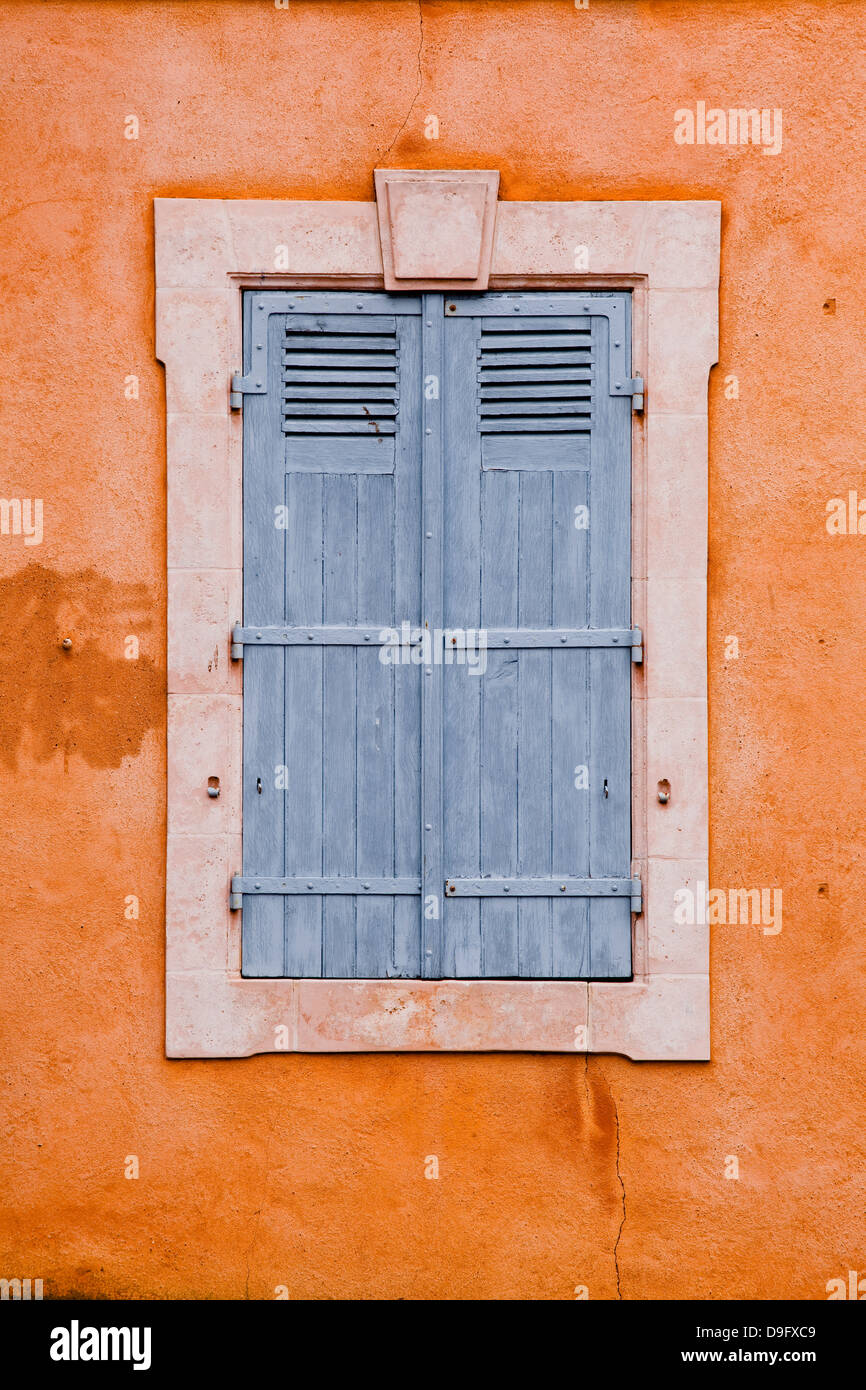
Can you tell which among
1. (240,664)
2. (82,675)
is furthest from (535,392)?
(82,675)

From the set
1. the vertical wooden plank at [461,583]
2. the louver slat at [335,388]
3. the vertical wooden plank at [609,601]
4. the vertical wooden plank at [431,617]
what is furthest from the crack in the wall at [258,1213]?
the louver slat at [335,388]

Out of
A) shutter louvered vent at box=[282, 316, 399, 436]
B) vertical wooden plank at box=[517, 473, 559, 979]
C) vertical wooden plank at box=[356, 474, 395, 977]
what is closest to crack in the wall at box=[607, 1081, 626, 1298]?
vertical wooden plank at box=[517, 473, 559, 979]

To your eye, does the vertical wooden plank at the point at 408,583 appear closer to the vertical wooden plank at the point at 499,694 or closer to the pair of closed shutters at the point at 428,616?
the pair of closed shutters at the point at 428,616

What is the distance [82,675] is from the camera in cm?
477

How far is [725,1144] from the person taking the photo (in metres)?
4.70

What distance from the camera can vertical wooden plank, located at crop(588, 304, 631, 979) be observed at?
4770 mm

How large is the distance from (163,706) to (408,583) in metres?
0.99

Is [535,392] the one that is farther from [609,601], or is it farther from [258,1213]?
[258,1213]

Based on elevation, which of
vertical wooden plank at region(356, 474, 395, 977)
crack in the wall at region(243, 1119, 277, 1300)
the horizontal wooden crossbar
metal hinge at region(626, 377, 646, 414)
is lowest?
crack in the wall at region(243, 1119, 277, 1300)

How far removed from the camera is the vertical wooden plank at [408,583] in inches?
188

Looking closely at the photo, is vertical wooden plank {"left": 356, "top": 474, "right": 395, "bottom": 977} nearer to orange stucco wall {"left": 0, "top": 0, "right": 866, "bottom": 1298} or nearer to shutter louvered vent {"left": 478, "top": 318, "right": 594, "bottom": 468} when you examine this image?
shutter louvered vent {"left": 478, "top": 318, "right": 594, "bottom": 468}

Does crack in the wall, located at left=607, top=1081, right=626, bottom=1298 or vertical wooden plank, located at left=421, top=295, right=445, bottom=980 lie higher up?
vertical wooden plank, located at left=421, top=295, right=445, bottom=980
